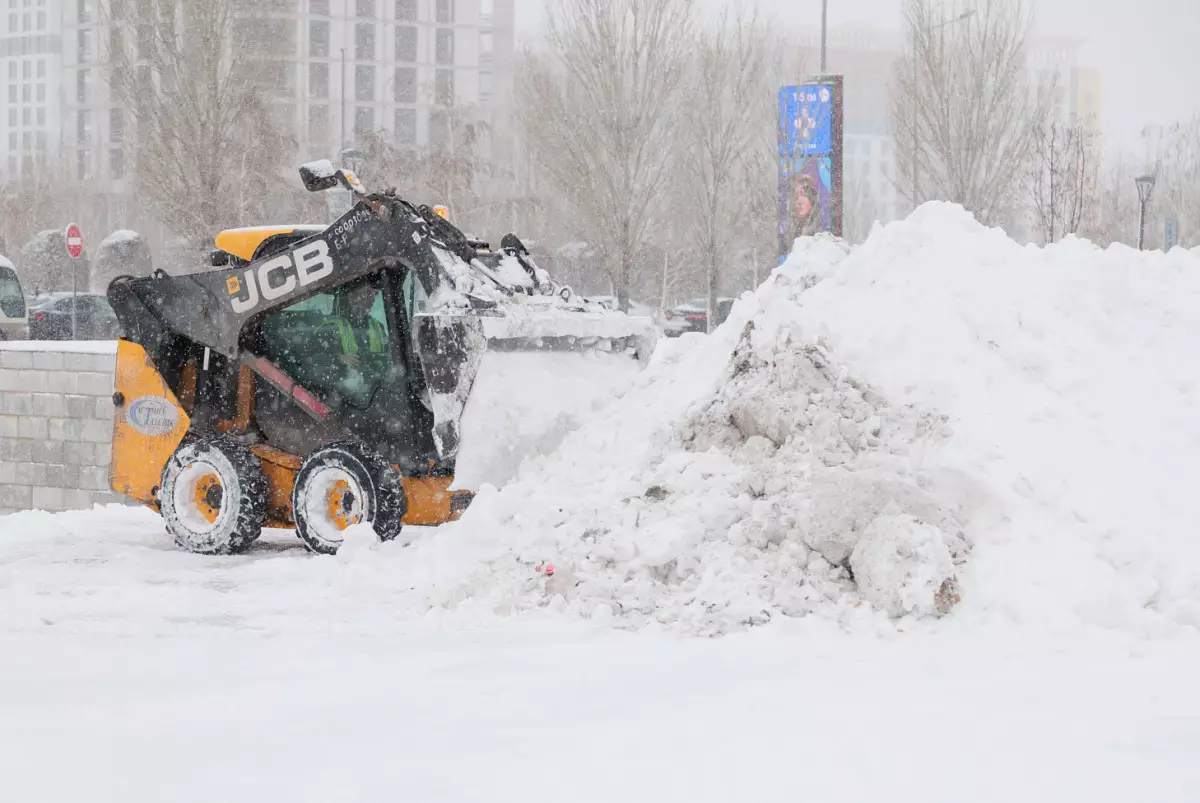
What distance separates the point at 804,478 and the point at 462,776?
3151mm

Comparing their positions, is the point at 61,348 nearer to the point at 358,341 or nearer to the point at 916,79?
the point at 358,341

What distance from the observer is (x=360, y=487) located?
27.5 ft

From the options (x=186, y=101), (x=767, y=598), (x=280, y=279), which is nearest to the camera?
(x=767, y=598)

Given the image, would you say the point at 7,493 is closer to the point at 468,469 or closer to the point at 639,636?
the point at 468,469

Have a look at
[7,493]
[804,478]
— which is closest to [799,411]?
[804,478]

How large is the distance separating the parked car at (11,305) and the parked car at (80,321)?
2.89m

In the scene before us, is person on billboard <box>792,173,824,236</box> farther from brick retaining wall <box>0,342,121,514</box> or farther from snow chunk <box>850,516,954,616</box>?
snow chunk <box>850,516,954,616</box>

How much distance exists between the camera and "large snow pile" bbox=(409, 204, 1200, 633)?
6.27 metres

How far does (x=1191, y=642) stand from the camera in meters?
5.80

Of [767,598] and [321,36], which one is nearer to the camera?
[767,598]

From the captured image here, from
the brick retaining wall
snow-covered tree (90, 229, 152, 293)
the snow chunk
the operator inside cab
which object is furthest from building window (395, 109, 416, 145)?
the snow chunk

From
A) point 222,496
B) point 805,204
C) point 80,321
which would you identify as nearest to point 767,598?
point 222,496

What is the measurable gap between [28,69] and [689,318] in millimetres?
94578

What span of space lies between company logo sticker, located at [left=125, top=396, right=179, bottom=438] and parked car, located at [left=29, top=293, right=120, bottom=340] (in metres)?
24.0
